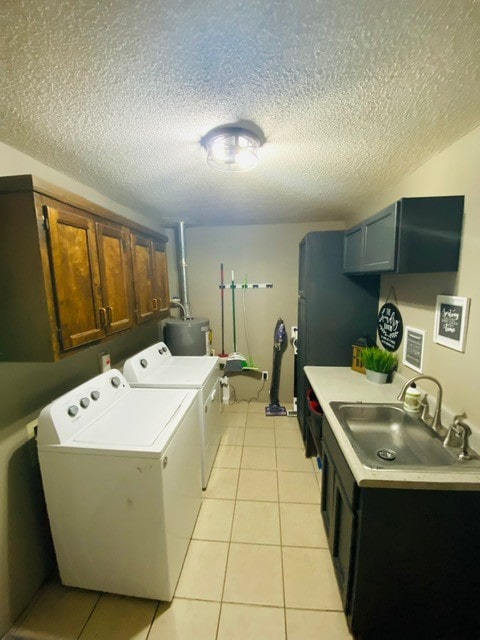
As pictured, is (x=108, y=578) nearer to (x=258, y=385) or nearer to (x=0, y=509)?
(x=0, y=509)

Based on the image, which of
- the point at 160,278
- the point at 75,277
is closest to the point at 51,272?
the point at 75,277

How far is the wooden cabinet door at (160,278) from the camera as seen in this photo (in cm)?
233

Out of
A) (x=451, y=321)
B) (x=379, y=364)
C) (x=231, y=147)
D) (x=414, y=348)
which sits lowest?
(x=379, y=364)

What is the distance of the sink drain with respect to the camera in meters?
1.38

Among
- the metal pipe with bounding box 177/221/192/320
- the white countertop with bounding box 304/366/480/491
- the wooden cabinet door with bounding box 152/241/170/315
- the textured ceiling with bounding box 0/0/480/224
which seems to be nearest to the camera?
the textured ceiling with bounding box 0/0/480/224

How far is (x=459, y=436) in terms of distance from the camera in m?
1.26

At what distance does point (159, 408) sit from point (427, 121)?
80.2 inches

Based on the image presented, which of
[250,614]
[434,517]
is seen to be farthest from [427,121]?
[250,614]

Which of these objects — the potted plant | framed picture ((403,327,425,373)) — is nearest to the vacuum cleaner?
the potted plant

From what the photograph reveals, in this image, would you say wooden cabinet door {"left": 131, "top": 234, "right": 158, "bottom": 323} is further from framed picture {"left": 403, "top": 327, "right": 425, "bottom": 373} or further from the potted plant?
framed picture {"left": 403, "top": 327, "right": 425, "bottom": 373}

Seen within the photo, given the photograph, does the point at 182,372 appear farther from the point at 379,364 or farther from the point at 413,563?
the point at 413,563

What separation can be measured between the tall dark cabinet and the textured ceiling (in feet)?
2.49

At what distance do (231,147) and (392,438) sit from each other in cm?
188

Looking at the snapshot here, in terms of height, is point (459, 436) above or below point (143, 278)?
below
